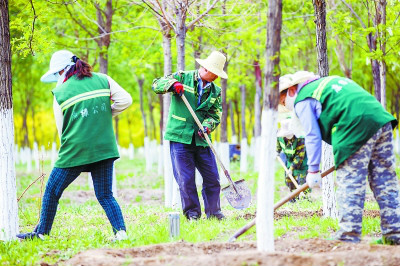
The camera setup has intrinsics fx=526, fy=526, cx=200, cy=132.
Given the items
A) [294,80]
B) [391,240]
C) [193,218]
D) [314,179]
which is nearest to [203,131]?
[193,218]

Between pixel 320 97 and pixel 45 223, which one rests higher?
pixel 320 97

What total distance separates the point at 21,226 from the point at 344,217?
4.93 meters

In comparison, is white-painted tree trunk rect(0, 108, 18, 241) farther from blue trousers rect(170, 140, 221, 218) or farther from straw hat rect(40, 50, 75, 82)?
blue trousers rect(170, 140, 221, 218)

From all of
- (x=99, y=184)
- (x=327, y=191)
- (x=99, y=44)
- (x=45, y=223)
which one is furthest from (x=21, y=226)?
(x=99, y=44)

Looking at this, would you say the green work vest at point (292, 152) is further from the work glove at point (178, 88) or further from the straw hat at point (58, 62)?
the straw hat at point (58, 62)

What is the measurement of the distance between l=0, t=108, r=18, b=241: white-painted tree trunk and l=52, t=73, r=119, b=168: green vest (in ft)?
2.72

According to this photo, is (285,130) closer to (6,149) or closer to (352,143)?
(352,143)

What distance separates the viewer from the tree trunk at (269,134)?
4.29m

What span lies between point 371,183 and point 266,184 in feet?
4.89

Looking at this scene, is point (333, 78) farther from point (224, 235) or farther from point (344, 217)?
point (224, 235)

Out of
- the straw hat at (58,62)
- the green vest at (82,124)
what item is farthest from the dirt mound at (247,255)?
the straw hat at (58,62)

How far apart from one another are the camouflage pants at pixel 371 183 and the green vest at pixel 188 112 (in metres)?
2.48

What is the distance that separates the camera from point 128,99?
5.95m

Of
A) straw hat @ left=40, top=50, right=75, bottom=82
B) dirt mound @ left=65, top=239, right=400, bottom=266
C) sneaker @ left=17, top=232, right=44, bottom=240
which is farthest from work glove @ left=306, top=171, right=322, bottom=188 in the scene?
sneaker @ left=17, top=232, right=44, bottom=240
